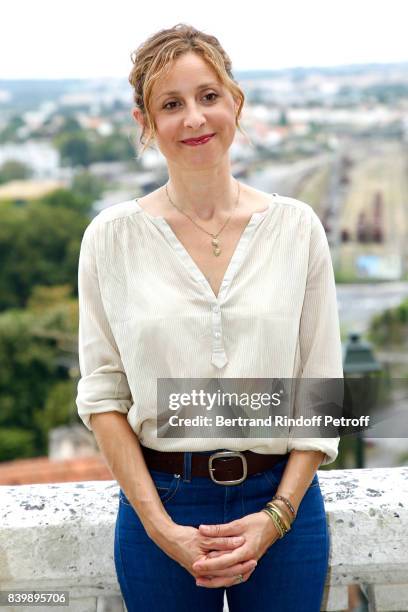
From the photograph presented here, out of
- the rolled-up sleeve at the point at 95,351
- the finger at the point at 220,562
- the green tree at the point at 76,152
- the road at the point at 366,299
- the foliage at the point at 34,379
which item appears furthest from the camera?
the green tree at the point at 76,152

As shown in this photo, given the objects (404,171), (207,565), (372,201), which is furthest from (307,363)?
(404,171)

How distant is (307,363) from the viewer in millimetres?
1320

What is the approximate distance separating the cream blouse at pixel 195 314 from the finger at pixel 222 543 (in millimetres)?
126

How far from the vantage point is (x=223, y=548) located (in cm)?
123

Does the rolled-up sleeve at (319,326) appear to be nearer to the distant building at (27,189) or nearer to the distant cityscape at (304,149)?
the distant cityscape at (304,149)

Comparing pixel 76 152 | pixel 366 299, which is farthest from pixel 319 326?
pixel 76 152

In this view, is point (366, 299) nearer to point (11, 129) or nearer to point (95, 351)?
point (11, 129)

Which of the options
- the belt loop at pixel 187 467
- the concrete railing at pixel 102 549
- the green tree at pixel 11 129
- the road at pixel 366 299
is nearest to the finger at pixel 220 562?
the belt loop at pixel 187 467

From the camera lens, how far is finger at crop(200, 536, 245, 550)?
1.22 meters

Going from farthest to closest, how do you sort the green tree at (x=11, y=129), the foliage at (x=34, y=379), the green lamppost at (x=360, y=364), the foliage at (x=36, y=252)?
the green tree at (x=11, y=129) → the foliage at (x=36, y=252) → the foliage at (x=34, y=379) → the green lamppost at (x=360, y=364)

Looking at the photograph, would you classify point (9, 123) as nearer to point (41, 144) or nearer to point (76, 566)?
A: point (41, 144)

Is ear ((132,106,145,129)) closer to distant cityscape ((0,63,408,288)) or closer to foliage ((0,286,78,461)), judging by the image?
foliage ((0,286,78,461))

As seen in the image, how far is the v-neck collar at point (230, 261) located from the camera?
4.21 ft

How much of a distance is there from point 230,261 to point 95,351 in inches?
9.5
